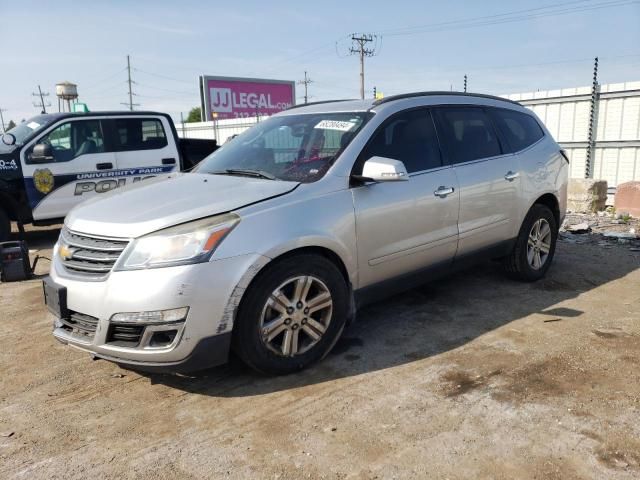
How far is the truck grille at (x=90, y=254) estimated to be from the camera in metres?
2.97

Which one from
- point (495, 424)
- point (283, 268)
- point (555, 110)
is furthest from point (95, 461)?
point (555, 110)

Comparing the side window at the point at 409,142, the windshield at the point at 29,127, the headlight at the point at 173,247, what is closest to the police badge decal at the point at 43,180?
the windshield at the point at 29,127

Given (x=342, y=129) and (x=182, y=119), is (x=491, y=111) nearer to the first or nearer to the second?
(x=342, y=129)

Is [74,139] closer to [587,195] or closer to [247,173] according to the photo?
[247,173]

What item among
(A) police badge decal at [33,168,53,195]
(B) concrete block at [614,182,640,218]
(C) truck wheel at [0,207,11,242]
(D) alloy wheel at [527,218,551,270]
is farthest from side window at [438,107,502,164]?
(C) truck wheel at [0,207,11,242]

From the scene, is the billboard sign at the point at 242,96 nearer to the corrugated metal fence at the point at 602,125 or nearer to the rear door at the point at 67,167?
the corrugated metal fence at the point at 602,125

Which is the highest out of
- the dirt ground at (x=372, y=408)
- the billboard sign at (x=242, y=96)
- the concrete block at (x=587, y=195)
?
the billboard sign at (x=242, y=96)

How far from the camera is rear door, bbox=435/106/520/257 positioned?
4324mm

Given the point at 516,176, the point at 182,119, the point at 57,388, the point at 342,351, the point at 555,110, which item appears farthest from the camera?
the point at 182,119

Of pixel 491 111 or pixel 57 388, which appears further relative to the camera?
pixel 491 111

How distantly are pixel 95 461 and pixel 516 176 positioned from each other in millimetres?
3969

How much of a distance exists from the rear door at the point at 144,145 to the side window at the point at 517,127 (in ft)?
17.5

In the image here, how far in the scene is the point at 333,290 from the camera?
11.2ft

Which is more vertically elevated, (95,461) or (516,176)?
(516,176)
